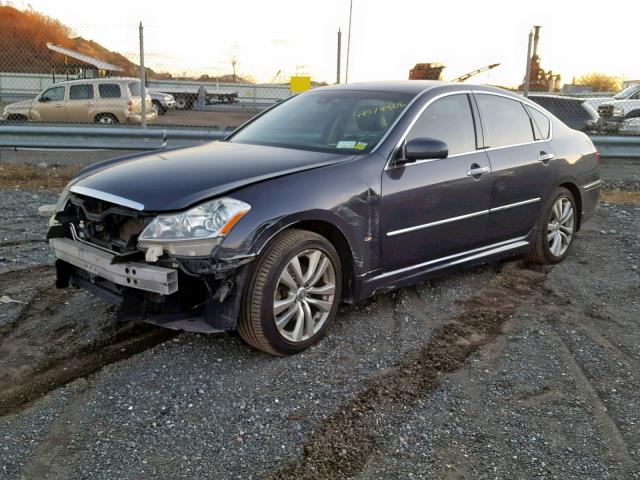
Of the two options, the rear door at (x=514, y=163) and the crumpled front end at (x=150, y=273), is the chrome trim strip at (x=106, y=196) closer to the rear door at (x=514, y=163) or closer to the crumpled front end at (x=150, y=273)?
the crumpled front end at (x=150, y=273)

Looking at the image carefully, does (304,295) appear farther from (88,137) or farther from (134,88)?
(134,88)

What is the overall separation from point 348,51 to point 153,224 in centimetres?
774

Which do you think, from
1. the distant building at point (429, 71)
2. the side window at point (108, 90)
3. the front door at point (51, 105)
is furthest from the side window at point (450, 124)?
the front door at point (51, 105)

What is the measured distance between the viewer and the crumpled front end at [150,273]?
318 centimetres

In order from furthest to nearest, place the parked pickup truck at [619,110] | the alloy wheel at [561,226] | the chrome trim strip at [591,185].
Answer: the parked pickup truck at [619,110]
the chrome trim strip at [591,185]
the alloy wheel at [561,226]

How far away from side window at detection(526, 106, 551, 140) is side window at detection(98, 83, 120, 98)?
13.5 metres

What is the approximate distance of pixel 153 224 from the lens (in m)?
3.23

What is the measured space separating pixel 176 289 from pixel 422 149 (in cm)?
183

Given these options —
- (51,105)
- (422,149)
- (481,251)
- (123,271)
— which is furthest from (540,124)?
(51,105)

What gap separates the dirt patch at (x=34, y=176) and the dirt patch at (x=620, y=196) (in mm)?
7879

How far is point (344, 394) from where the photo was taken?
3199 millimetres

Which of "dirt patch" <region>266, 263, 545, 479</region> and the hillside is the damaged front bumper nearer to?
"dirt patch" <region>266, 263, 545, 479</region>

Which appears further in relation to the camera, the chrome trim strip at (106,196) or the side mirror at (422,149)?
the side mirror at (422,149)

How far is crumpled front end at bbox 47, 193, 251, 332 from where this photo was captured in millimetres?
3178
